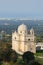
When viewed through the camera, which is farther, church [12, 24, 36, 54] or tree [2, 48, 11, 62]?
church [12, 24, 36, 54]

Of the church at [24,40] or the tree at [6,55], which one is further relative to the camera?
the church at [24,40]

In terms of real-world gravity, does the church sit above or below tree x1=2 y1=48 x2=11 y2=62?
above

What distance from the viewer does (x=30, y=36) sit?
3828cm

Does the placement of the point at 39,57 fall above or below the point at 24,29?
below

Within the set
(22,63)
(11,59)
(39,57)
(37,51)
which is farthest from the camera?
(37,51)

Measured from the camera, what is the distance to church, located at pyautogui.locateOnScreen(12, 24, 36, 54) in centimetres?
3828

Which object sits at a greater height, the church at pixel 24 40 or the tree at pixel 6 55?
the church at pixel 24 40

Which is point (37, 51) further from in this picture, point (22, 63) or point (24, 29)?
point (22, 63)

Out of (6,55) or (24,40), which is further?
(24,40)

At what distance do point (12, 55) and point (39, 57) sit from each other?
4.27 meters

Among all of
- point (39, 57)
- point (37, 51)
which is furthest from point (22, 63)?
point (37, 51)

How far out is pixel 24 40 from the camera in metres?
38.5

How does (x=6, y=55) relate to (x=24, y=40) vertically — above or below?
below

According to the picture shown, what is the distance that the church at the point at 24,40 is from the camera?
126 feet
